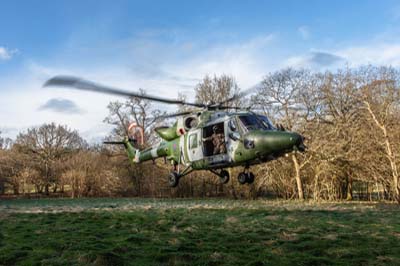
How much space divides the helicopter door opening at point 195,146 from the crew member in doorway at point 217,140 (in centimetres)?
43

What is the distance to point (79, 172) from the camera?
37375 millimetres

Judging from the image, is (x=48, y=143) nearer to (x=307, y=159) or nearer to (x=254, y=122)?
(x=307, y=159)

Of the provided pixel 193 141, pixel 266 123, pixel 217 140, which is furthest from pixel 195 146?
pixel 266 123

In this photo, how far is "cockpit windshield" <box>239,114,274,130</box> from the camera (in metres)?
10.8

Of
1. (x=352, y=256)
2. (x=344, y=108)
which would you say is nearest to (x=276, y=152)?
(x=352, y=256)

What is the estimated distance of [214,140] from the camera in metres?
11.9

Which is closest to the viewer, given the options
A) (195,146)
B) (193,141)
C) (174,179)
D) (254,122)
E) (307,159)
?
(254,122)

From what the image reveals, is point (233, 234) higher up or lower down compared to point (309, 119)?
lower down

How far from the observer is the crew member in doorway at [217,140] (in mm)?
11577

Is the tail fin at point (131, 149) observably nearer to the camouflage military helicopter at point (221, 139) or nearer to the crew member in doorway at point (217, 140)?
the camouflage military helicopter at point (221, 139)

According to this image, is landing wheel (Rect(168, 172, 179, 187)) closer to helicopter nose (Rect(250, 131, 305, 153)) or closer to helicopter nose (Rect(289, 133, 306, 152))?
helicopter nose (Rect(250, 131, 305, 153))

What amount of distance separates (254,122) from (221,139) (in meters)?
1.28

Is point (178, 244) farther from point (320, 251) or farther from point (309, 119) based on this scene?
point (309, 119)

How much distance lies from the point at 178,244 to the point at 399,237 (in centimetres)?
600
